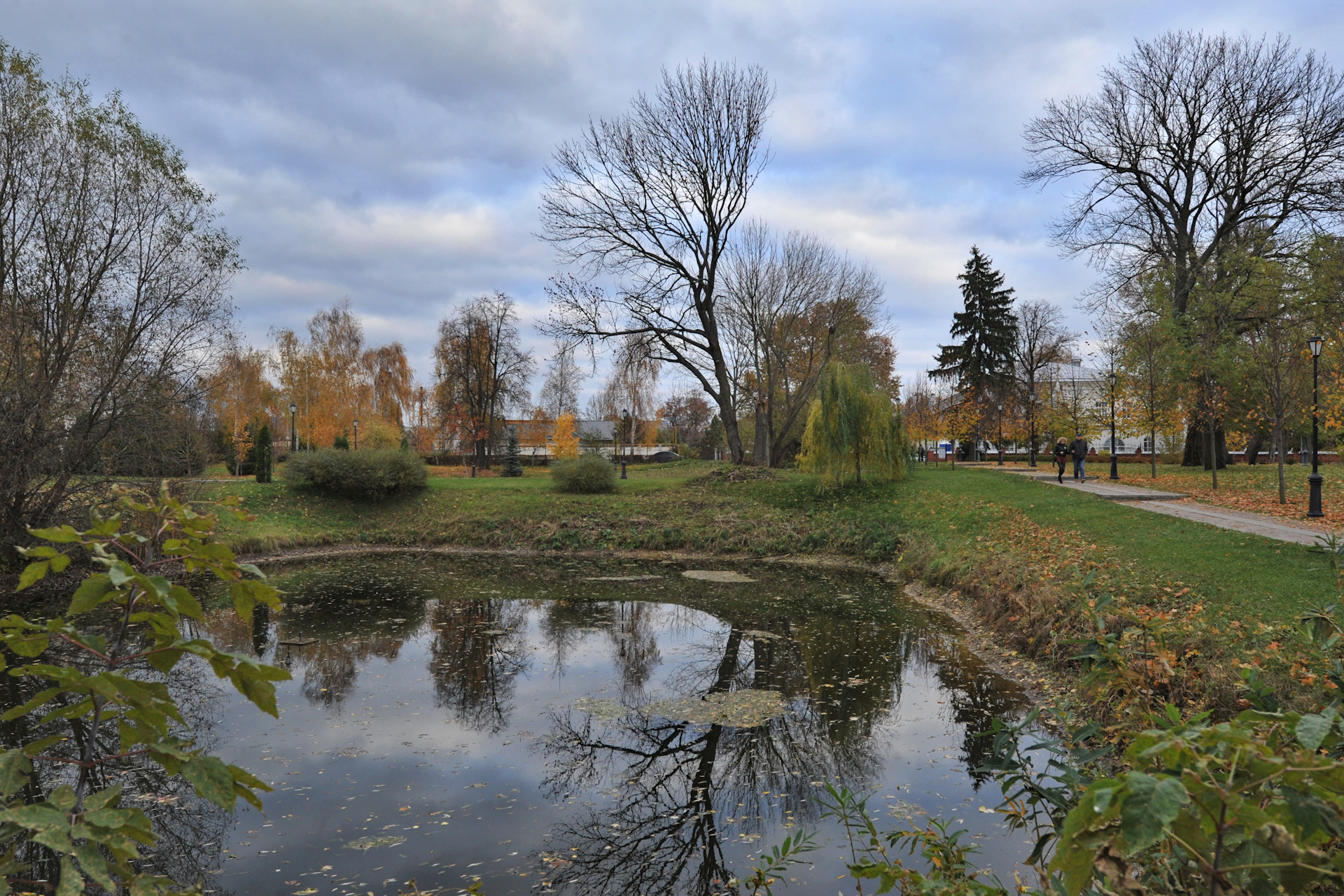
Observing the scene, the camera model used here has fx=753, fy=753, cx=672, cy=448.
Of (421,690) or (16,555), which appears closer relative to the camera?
(421,690)

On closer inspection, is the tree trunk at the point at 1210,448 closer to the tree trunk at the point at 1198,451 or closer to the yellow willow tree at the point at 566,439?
the tree trunk at the point at 1198,451

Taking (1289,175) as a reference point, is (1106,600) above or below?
below

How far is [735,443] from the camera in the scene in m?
25.3

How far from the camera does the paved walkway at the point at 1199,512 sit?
10625mm

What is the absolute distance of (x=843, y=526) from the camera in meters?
17.8

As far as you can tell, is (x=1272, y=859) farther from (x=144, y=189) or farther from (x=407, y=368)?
(x=407, y=368)

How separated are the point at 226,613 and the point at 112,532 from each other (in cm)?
1172

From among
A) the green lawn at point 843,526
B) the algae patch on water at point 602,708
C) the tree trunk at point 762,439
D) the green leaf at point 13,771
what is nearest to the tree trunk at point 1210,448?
the green lawn at point 843,526

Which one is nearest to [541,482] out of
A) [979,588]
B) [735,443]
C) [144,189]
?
[735,443]

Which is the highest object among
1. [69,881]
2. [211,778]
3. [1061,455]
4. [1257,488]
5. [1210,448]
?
[1210,448]

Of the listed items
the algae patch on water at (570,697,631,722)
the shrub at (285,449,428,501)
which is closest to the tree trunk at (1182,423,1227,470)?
the shrub at (285,449,428,501)

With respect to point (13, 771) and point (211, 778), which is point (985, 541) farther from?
point (13, 771)

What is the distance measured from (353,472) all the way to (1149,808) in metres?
22.6

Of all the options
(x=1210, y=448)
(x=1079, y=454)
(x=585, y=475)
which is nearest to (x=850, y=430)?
(x=1079, y=454)
